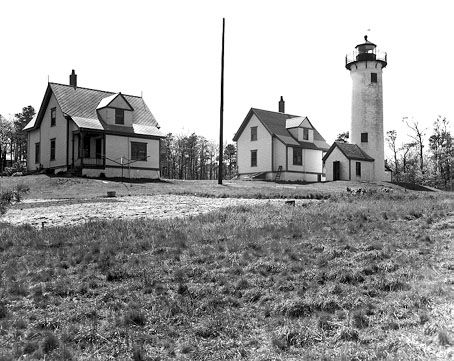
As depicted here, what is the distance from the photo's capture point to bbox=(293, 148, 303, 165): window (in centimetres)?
4343

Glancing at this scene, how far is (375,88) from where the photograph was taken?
44656mm

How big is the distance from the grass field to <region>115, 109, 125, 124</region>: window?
25731 millimetres

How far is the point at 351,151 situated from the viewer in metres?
44.1

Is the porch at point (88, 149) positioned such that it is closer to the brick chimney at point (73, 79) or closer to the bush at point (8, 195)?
the brick chimney at point (73, 79)

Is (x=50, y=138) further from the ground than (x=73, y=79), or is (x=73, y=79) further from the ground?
(x=73, y=79)

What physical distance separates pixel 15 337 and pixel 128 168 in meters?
29.5

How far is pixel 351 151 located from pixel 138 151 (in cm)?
1944

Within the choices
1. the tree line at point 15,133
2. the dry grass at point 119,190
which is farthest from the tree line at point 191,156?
the dry grass at point 119,190

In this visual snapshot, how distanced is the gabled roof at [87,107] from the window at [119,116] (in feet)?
1.86

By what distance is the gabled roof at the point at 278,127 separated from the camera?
4303 centimetres

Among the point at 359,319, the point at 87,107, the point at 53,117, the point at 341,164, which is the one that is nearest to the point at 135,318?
the point at 359,319

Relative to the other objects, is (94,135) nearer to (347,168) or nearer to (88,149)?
(88,149)

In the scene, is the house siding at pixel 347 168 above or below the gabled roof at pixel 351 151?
below

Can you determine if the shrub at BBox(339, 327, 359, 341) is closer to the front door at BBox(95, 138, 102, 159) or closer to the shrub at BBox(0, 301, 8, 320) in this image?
the shrub at BBox(0, 301, 8, 320)
